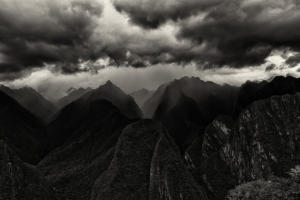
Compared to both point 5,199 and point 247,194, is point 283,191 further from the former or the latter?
point 5,199

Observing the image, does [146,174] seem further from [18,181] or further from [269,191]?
[269,191]

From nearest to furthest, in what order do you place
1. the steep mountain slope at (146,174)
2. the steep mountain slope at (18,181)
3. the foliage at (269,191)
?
1. the foliage at (269,191)
2. the steep mountain slope at (18,181)
3. the steep mountain slope at (146,174)

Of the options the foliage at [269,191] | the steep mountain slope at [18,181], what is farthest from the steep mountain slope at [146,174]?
the foliage at [269,191]

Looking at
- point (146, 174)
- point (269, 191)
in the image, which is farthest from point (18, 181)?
point (269, 191)

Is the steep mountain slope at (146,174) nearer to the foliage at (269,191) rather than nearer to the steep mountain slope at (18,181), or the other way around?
the steep mountain slope at (18,181)

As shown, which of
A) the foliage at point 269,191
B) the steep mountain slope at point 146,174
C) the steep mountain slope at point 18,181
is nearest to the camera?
the foliage at point 269,191
